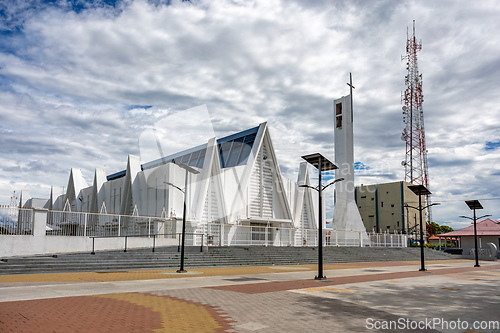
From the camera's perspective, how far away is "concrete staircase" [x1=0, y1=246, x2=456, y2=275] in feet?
57.9

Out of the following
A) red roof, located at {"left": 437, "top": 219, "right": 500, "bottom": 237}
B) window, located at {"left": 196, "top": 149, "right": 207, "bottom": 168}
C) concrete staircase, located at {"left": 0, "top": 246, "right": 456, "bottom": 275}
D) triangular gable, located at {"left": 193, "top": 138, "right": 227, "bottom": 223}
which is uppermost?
window, located at {"left": 196, "top": 149, "right": 207, "bottom": 168}

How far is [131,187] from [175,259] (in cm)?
1800

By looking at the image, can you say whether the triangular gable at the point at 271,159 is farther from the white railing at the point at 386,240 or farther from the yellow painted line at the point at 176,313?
the yellow painted line at the point at 176,313

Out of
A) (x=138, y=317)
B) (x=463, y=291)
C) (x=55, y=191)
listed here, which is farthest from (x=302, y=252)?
(x=55, y=191)

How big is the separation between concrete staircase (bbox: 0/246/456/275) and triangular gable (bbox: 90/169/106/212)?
82.7 feet

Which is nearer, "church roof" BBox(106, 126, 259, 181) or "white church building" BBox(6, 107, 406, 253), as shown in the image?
"white church building" BBox(6, 107, 406, 253)

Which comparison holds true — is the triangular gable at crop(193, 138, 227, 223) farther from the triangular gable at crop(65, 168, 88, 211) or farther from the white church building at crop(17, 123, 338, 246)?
the triangular gable at crop(65, 168, 88, 211)

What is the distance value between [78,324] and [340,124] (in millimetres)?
44173

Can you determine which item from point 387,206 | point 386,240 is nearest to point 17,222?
point 386,240

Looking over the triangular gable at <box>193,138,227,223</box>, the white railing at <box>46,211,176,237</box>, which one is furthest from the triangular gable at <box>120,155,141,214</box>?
the white railing at <box>46,211,176,237</box>

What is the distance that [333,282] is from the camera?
50.9 feet

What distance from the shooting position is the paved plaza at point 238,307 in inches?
297

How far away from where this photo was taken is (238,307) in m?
9.62

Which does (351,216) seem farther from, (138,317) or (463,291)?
(138,317)
